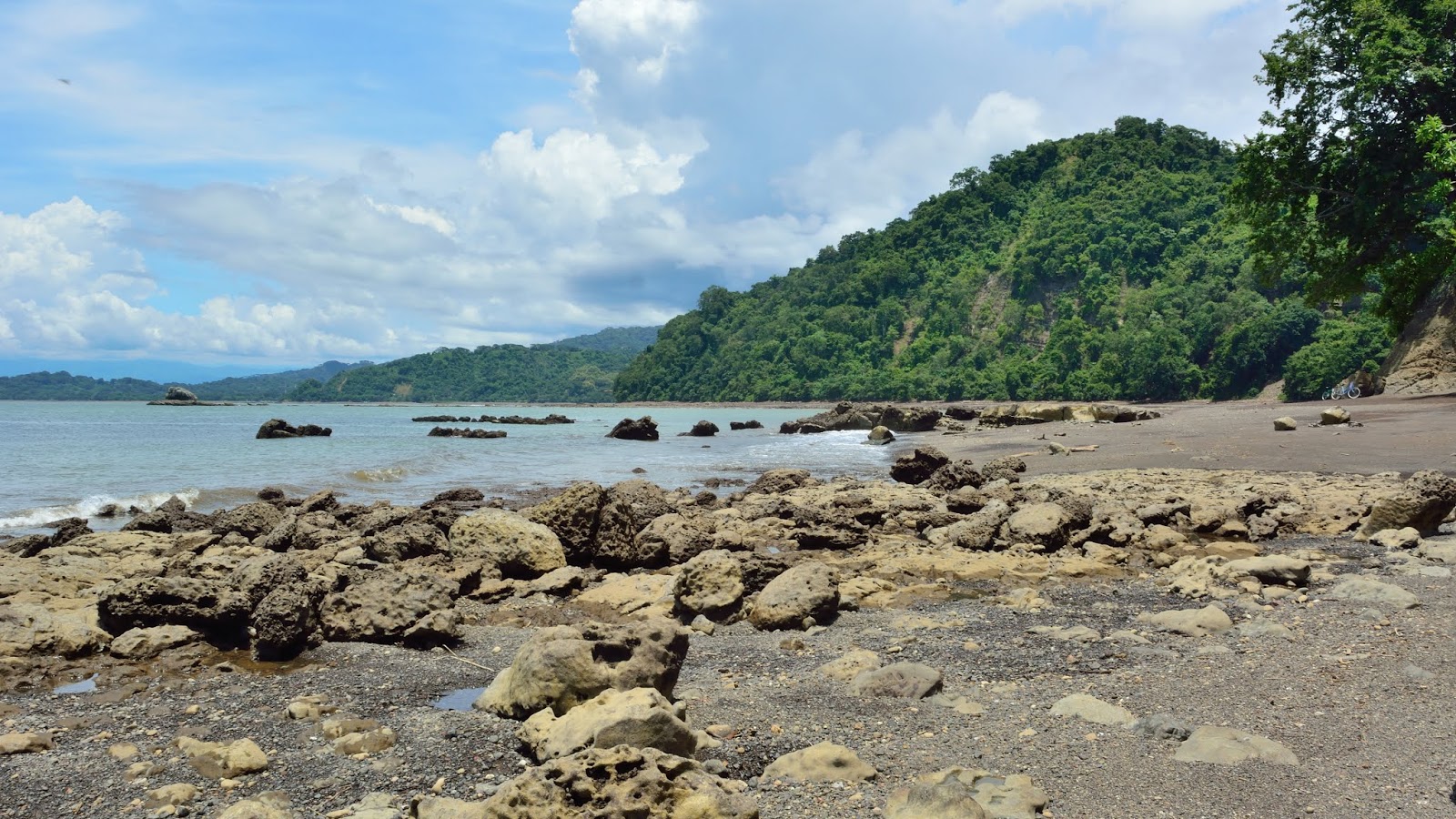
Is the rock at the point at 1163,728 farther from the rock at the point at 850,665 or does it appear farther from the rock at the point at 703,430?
the rock at the point at 703,430

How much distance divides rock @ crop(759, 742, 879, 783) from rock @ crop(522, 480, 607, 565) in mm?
6425

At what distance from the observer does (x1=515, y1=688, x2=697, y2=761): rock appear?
424 centimetres

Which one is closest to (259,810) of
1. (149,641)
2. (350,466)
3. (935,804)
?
(935,804)

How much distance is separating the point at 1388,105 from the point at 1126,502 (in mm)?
21788

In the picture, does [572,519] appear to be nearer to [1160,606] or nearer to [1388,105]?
[1160,606]

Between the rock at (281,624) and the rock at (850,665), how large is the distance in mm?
4049

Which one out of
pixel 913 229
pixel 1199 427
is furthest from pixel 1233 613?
pixel 913 229

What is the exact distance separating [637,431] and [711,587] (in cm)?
3851

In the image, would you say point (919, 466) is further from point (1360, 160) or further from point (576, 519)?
point (1360, 160)

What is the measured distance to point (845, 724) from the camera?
4.88 meters

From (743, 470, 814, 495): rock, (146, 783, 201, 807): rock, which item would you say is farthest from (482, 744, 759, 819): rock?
(743, 470, 814, 495): rock

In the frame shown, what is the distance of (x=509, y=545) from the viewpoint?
995 cm

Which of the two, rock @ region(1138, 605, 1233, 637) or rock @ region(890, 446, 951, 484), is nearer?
rock @ region(1138, 605, 1233, 637)

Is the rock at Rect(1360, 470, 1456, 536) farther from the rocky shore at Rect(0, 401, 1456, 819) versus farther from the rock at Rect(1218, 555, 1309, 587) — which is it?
the rock at Rect(1218, 555, 1309, 587)
